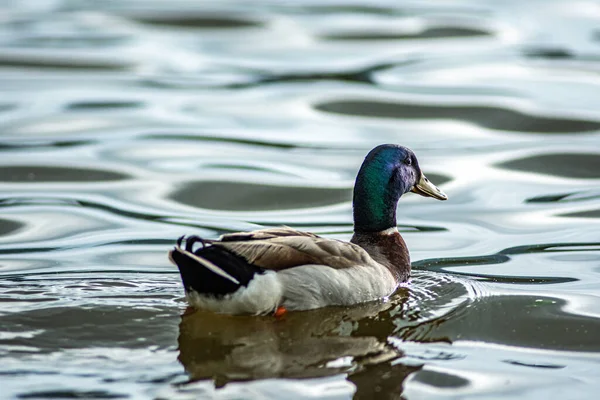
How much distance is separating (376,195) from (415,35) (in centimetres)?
1086

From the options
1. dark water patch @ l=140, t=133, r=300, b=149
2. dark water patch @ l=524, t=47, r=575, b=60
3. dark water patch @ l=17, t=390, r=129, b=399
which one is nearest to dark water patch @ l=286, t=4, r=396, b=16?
dark water patch @ l=524, t=47, r=575, b=60

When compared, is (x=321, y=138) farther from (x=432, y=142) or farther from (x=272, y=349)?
(x=272, y=349)

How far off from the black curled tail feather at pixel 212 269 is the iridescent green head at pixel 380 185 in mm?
1489

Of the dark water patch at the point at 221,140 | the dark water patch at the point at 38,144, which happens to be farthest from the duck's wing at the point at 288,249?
the dark water patch at the point at 38,144

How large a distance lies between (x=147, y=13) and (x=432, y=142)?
8392mm

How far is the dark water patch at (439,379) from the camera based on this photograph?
21.0 ft

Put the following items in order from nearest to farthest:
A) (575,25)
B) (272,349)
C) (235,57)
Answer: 1. (272,349)
2. (235,57)
3. (575,25)

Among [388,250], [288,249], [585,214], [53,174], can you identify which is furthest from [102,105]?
[288,249]

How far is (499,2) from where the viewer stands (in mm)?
21188

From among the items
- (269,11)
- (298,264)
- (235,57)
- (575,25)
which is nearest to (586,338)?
(298,264)

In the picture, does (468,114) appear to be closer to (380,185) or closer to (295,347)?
(380,185)

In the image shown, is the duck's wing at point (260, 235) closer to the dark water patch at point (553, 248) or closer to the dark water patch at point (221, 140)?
the dark water patch at point (553, 248)

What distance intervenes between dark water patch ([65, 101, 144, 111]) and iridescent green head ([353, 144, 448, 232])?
677 centimetres

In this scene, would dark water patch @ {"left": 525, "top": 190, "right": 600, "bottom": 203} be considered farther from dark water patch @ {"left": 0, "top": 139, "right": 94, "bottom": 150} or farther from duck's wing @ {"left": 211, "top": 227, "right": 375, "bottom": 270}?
dark water patch @ {"left": 0, "top": 139, "right": 94, "bottom": 150}
